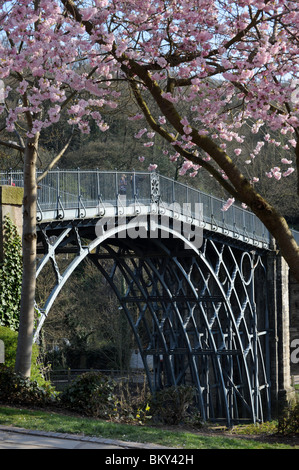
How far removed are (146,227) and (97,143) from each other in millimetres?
13871

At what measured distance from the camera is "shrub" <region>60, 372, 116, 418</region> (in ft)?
34.8

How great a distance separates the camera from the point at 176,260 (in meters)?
23.0

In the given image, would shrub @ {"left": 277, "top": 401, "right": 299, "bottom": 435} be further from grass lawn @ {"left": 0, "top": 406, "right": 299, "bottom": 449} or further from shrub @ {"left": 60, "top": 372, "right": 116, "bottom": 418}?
shrub @ {"left": 60, "top": 372, "right": 116, "bottom": 418}

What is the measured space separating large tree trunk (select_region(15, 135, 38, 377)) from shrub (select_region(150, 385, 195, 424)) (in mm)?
2570

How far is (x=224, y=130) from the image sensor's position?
11547 mm

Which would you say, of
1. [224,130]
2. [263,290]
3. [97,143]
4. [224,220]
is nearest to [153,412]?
[224,130]

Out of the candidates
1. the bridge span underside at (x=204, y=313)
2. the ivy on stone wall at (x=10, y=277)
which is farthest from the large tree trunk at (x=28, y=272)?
the bridge span underside at (x=204, y=313)

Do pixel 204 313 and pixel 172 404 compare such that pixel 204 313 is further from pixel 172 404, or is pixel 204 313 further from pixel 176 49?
pixel 176 49

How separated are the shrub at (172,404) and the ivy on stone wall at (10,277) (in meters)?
2.94

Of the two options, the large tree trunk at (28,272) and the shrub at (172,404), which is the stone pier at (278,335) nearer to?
the shrub at (172,404)

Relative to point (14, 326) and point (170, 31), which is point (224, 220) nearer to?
point (14, 326)

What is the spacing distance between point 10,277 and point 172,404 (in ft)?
12.2

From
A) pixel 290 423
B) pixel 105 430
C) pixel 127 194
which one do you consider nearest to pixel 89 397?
pixel 105 430

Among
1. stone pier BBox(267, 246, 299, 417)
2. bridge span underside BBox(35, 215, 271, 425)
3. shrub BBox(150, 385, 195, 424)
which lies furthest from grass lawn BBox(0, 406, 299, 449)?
stone pier BBox(267, 246, 299, 417)
